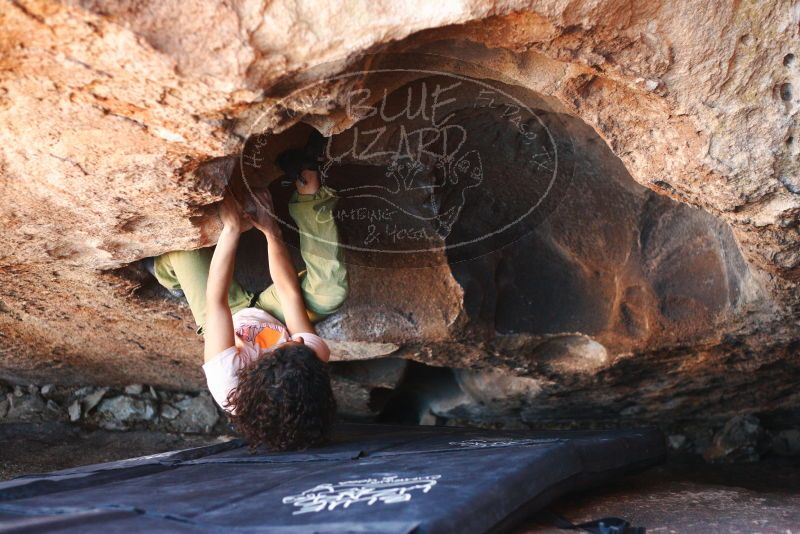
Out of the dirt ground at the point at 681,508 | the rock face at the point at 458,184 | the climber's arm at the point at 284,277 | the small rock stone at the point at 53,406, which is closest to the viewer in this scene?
the rock face at the point at 458,184

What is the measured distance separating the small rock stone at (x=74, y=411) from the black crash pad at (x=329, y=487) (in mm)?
1144

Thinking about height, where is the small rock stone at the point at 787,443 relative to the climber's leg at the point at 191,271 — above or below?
below

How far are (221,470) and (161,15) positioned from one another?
1031 millimetres

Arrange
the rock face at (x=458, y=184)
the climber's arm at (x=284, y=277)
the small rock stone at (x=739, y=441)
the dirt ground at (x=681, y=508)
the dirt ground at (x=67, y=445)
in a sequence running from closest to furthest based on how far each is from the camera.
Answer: the rock face at (x=458, y=184)
the dirt ground at (x=681, y=508)
the climber's arm at (x=284, y=277)
the dirt ground at (x=67, y=445)
the small rock stone at (x=739, y=441)

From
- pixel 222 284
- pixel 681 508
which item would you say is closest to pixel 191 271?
pixel 222 284

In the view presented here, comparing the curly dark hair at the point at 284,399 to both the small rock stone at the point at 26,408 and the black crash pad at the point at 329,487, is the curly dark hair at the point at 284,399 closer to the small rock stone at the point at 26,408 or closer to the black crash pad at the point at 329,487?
the black crash pad at the point at 329,487

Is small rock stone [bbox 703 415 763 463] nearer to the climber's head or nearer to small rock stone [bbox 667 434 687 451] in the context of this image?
small rock stone [bbox 667 434 687 451]

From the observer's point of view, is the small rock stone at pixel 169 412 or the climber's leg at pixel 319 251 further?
the small rock stone at pixel 169 412

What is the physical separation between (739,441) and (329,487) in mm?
2068

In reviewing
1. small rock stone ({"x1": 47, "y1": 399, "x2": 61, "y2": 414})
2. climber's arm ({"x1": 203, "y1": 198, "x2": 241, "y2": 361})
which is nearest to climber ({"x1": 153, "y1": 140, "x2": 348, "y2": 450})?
climber's arm ({"x1": 203, "y1": 198, "x2": 241, "y2": 361})

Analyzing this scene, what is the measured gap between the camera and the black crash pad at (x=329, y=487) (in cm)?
138

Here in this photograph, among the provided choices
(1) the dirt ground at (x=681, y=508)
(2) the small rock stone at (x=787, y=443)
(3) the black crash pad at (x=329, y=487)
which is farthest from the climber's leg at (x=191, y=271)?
(2) the small rock stone at (x=787, y=443)

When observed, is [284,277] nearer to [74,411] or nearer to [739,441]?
[74,411]

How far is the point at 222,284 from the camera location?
1.93 m
